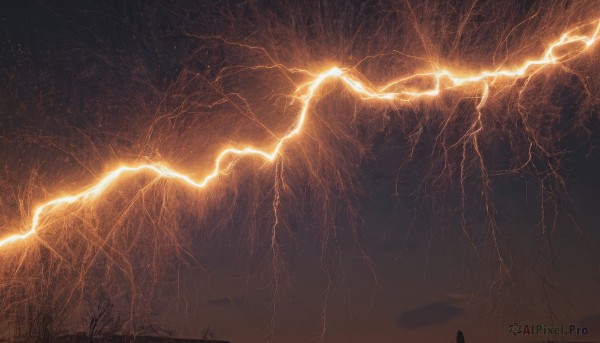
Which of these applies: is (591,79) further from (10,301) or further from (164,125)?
(10,301)

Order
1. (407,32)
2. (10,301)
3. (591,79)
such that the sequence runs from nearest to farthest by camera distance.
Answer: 1. (591,79)
2. (407,32)
3. (10,301)

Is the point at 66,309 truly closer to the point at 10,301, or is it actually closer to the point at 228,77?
the point at 10,301

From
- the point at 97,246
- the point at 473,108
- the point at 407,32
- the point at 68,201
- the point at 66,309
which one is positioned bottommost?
the point at 66,309

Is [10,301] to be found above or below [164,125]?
below

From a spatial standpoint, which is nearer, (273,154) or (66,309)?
(273,154)

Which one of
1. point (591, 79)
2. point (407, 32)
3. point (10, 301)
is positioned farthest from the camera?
point (10, 301)

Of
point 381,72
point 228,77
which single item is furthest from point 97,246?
point 381,72
